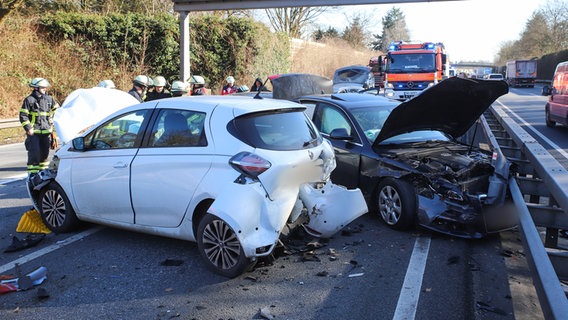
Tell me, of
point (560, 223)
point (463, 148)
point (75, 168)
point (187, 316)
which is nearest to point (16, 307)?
point (187, 316)

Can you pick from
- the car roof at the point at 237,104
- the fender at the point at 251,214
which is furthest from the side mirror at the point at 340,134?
the fender at the point at 251,214

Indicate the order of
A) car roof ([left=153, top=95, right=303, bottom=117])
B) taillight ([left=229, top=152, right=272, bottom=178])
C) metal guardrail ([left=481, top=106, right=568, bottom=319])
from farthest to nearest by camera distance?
car roof ([left=153, top=95, right=303, bottom=117]) → taillight ([left=229, top=152, right=272, bottom=178]) → metal guardrail ([left=481, top=106, right=568, bottom=319])

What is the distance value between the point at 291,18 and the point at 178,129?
40.4 m

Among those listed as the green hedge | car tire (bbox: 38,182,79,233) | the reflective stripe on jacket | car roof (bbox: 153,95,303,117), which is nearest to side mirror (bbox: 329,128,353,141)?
car roof (bbox: 153,95,303,117)

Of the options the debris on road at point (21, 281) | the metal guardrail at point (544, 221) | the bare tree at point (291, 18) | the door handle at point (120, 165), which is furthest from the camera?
the bare tree at point (291, 18)

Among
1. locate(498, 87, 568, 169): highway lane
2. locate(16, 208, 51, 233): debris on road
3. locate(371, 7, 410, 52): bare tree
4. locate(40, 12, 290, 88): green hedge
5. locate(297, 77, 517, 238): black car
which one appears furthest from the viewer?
locate(371, 7, 410, 52): bare tree

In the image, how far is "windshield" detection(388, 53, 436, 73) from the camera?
19.3 meters

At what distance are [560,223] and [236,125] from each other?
3.29 meters

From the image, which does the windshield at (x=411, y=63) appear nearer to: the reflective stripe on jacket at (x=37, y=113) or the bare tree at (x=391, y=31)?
the reflective stripe on jacket at (x=37, y=113)

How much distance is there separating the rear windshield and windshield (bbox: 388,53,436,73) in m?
15.4

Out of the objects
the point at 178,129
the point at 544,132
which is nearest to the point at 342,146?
the point at 178,129

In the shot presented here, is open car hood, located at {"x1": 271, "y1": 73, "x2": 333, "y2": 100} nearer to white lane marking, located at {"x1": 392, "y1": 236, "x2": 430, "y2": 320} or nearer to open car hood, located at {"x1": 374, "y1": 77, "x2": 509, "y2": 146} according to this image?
open car hood, located at {"x1": 374, "y1": 77, "x2": 509, "y2": 146}

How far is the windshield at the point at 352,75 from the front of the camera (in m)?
25.3

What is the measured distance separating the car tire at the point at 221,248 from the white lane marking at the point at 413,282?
1.37 metres
